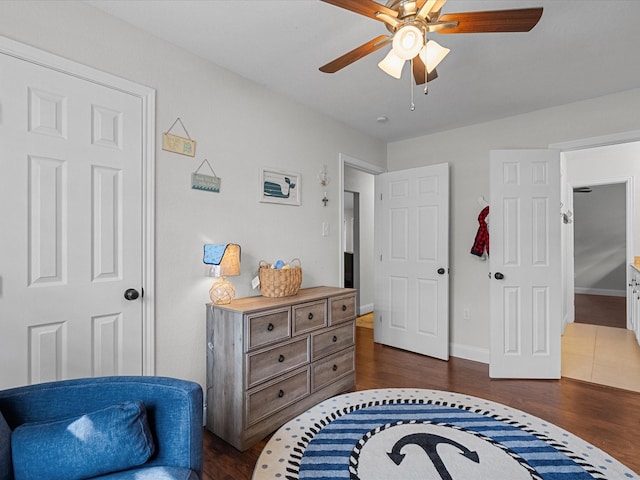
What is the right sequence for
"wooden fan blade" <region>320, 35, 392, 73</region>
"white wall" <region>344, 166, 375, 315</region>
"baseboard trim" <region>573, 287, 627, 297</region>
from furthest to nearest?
"baseboard trim" <region>573, 287, 627, 297</region>, "white wall" <region>344, 166, 375, 315</region>, "wooden fan blade" <region>320, 35, 392, 73</region>

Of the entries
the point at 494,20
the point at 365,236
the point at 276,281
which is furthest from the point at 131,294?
the point at 365,236

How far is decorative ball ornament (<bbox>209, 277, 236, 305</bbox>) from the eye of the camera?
2.20 m

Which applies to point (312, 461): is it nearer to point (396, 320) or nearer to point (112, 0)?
point (396, 320)

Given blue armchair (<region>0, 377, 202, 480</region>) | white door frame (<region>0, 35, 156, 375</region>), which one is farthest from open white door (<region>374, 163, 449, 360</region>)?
blue armchair (<region>0, 377, 202, 480</region>)

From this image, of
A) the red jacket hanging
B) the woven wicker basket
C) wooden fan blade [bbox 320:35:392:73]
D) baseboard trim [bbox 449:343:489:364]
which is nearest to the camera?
wooden fan blade [bbox 320:35:392:73]

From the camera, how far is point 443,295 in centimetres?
351

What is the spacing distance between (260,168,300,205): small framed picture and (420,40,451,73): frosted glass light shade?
145 cm

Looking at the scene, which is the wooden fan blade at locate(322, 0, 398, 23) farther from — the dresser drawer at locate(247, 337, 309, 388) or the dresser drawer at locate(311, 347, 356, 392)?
the dresser drawer at locate(311, 347, 356, 392)

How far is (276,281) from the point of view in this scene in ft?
7.98

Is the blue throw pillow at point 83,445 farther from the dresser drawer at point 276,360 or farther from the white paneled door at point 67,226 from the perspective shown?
the dresser drawer at point 276,360

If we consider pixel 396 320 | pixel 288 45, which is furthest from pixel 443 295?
pixel 288 45

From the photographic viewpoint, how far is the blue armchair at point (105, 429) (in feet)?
3.47

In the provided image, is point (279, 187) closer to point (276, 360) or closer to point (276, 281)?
point (276, 281)

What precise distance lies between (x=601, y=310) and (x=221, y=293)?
655 cm
